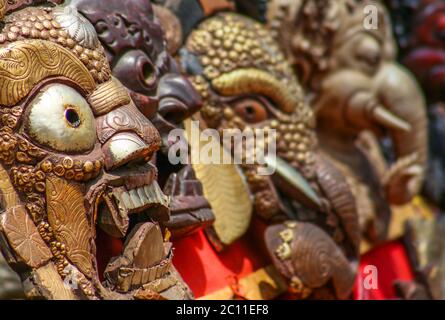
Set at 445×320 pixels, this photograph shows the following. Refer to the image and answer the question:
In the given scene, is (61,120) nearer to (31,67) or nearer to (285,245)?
(31,67)

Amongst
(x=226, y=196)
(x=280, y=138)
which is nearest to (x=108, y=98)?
(x=226, y=196)

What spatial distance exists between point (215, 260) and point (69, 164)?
1.52ft

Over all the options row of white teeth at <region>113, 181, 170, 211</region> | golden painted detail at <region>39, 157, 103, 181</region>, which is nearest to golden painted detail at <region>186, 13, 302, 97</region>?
row of white teeth at <region>113, 181, 170, 211</region>

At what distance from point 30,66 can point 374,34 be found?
1.10 m

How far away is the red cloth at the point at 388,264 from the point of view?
1.99m

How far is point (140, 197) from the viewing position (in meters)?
1.22

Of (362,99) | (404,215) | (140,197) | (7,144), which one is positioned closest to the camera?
(7,144)

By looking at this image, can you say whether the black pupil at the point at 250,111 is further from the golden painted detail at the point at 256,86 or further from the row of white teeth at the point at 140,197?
the row of white teeth at the point at 140,197

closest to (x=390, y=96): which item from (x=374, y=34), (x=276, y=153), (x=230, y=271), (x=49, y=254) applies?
(x=374, y=34)

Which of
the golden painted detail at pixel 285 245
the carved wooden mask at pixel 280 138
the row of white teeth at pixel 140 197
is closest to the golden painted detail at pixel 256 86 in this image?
the carved wooden mask at pixel 280 138

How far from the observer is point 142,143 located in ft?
Answer: 3.89

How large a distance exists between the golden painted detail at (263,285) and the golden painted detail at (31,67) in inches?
19.4

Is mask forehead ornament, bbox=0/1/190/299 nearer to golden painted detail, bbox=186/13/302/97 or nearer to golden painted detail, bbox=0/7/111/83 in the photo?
golden painted detail, bbox=0/7/111/83
